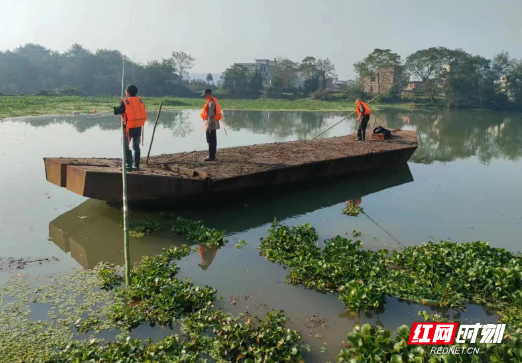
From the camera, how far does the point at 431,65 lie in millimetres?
54406

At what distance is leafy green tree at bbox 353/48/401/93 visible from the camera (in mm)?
53000

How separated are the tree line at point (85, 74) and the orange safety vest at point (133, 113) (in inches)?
1810

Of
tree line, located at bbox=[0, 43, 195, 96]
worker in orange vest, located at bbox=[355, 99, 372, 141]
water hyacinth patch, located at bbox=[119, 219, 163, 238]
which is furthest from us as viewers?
tree line, located at bbox=[0, 43, 195, 96]

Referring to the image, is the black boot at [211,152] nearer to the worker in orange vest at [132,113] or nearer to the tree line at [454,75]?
the worker in orange vest at [132,113]

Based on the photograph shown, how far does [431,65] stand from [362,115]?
158 feet

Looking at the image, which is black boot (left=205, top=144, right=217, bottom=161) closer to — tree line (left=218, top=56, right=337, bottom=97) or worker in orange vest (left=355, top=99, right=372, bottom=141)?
worker in orange vest (left=355, top=99, right=372, bottom=141)

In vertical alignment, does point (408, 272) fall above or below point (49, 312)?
above

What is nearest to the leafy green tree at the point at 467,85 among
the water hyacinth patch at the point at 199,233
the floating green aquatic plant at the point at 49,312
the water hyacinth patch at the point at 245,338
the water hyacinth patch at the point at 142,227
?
the water hyacinth patch at the point at 199,233

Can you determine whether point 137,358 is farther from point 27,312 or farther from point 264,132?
point 264,132

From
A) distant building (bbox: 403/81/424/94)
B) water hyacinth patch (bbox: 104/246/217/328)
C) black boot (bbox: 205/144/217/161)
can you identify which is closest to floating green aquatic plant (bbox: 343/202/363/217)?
black boot (bbox: 205/144/217/161)

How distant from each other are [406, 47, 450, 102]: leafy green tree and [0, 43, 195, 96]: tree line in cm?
3282

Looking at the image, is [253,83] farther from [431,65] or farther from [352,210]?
[352,210]

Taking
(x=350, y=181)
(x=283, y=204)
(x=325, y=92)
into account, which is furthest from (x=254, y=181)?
(x=325, y=92)

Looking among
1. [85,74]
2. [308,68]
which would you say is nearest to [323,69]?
[308,68]
